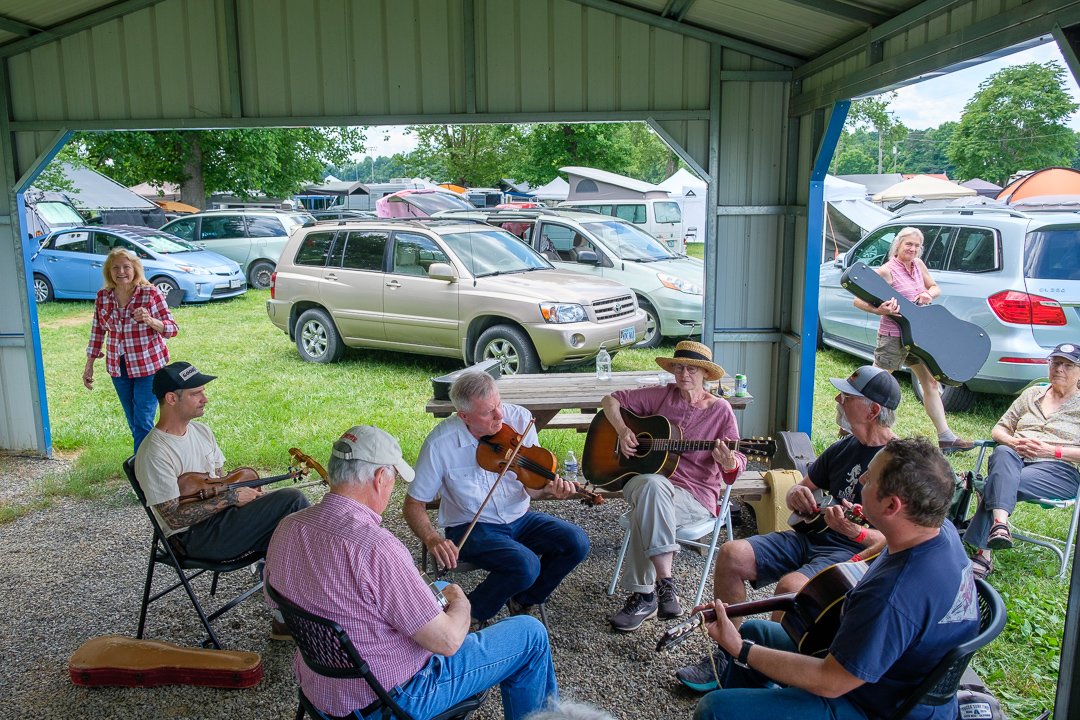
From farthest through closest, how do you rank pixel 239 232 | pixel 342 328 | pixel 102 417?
1. pixel 239 232
2. pixel 342 328
3. pixel 102 417

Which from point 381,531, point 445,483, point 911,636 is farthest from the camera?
point 445,483

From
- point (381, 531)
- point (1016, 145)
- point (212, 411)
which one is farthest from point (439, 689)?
point (1016, 145)

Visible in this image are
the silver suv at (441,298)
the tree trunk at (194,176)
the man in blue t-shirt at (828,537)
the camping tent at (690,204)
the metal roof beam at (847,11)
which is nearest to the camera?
the man in blue t-shirt at (828,537)

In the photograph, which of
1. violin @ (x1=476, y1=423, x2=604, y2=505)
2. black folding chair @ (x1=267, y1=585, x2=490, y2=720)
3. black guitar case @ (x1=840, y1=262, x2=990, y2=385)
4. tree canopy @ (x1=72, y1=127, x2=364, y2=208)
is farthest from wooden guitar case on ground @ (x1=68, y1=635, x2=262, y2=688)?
tree canopy @ (x1=72, y1=127, x2=364, y2=208)

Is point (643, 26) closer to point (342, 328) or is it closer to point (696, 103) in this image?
point (696, 103)

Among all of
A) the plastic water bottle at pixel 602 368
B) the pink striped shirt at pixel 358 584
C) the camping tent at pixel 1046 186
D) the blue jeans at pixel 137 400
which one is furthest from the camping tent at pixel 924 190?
the pink striped shirt at pixel 358 584

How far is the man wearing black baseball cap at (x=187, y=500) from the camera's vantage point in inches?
137

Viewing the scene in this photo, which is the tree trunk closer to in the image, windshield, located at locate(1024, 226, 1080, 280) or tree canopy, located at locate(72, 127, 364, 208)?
tree canopy, located at locate(72, 127, 364, 208)

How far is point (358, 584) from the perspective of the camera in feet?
7.39

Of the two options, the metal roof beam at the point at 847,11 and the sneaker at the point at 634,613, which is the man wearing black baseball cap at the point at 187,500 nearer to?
the sneaker at the point at 634,613

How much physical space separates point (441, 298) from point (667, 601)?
4.90 metres

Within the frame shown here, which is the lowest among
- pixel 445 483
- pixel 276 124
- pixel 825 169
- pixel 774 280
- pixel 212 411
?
pixel 212 411

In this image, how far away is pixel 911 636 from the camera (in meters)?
2.09

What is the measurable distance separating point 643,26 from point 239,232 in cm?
1156
